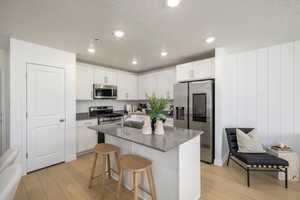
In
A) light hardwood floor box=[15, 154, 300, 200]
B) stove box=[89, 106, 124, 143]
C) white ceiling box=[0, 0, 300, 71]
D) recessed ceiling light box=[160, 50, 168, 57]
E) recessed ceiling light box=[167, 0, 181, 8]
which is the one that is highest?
recessed ceiling light box=[160, 50, 168, 57]

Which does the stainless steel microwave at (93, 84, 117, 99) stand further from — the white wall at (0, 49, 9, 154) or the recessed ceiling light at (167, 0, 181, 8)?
the recessed ceiling light at (167, 0, 181, 8)

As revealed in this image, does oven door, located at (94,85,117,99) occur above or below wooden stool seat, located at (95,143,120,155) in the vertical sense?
above

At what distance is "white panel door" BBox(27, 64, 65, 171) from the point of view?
95.5 inches

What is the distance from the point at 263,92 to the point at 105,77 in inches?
155

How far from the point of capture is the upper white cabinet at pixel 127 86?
14.0 feet

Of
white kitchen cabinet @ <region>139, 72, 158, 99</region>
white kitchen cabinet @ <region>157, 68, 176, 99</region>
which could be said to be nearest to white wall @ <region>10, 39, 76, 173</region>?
white kitchen cabinet @ <region>139, 72, 158, 99</region>

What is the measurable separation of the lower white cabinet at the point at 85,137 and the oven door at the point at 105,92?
73 centimetres

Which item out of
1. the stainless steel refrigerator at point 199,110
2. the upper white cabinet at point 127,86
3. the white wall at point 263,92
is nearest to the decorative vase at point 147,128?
the stainless steel refrigerator at point 199,110

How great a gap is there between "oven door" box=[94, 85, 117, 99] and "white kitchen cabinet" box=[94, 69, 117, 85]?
0.17 metres

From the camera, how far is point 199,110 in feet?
9.36

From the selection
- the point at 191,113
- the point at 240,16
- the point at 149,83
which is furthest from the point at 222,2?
the point at 149,83

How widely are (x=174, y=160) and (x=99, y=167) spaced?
6.12 ft

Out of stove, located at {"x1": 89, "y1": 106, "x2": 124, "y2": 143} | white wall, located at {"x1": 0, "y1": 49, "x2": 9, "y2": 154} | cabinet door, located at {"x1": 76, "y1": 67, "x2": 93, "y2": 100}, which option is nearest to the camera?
white wall, located at {"x1": 0, "y1": 49, "x2": 9, "y2": 154}

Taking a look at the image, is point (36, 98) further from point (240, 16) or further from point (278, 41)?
point (278, 41)
